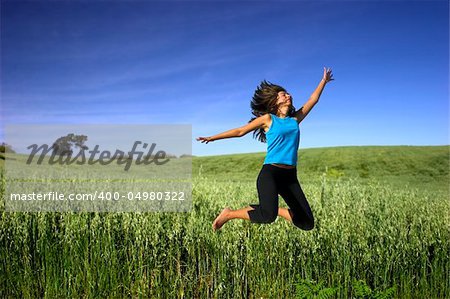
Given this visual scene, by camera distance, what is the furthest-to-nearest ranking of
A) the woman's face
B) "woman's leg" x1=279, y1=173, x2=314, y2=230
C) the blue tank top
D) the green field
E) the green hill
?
the green hill < the green field < the woman's face < "woman's leg" x1=279, y1=173, x2=314, y2=230 < the blue tank top

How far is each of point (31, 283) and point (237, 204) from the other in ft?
14.9

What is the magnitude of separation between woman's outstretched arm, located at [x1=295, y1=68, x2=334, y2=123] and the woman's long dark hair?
0.38 ft

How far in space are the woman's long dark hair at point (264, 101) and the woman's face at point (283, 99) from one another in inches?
2.0

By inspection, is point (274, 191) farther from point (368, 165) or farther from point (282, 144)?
point (368, 165)

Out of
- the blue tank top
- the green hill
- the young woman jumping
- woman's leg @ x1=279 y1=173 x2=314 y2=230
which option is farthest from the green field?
the green hill

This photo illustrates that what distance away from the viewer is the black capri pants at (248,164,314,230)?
4.32 meters

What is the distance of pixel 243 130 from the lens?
4.37 m

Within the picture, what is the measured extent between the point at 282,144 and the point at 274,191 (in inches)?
20.3

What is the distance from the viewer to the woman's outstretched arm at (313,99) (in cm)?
462

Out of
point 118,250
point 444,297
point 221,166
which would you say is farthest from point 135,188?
point 221,166

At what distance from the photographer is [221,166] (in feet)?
126

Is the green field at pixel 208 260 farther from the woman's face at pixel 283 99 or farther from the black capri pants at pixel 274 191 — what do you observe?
the woman's face at pixel 283 99

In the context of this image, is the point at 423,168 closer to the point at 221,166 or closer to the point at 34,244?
the point at 221,166

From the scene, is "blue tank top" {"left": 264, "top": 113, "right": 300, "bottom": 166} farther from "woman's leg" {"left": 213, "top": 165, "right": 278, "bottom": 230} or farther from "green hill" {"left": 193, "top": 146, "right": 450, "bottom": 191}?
"green hill" {"left": 193, "top": 146, "right": 450, "bottom": 191}
